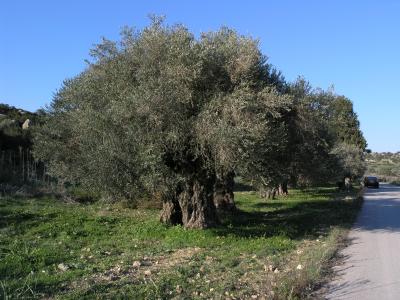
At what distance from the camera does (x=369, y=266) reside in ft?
36.3

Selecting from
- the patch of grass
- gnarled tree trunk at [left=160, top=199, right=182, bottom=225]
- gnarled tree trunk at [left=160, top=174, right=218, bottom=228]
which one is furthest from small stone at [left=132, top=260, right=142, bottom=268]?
gnarled tree trunk at [left=160, top=199, right=182, bottom=225]

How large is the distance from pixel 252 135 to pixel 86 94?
6200 millimetres

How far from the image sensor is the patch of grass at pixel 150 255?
8.62 m

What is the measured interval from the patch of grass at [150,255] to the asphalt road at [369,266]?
46 cm

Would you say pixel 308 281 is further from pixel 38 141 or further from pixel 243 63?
pixel 38 141

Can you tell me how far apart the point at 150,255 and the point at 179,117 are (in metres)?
4.02

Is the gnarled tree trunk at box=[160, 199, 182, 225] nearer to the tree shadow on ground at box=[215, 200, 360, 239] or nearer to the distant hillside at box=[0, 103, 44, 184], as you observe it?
the tree shadow on ground at box=[215, 200, 360, 239]

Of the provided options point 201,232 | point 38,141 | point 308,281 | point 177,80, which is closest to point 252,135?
point 177,80

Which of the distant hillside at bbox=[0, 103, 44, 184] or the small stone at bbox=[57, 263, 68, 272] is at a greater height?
the distant hillside at bbox=[0, 103, 44, 184]

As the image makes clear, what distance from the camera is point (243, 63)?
15.1 m

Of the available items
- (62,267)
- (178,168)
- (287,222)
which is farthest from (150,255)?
(287,222)

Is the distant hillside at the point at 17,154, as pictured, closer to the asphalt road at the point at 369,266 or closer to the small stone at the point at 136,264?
the asphalt road at the point at 369,266

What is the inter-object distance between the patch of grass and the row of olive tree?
5.15ft

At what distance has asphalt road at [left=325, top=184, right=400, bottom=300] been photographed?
864 centimetres
